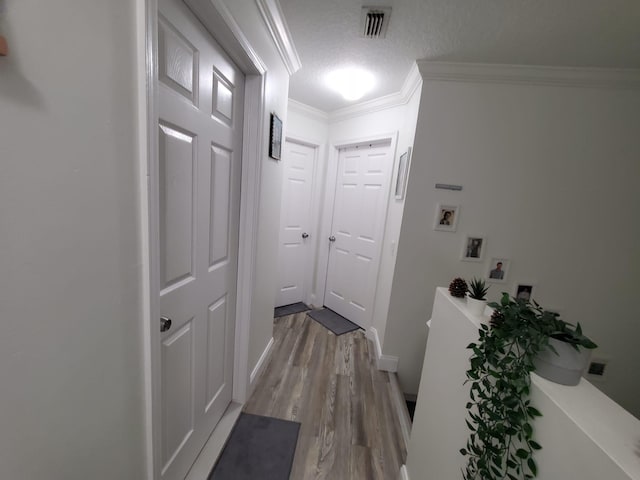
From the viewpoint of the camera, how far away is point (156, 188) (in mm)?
697

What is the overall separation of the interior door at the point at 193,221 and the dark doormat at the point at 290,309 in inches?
58.8

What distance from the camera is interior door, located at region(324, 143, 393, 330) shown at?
8.43 feet

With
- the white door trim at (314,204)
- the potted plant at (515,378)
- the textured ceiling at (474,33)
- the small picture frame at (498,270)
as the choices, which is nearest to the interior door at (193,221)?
the textured ceiling at (474,33)

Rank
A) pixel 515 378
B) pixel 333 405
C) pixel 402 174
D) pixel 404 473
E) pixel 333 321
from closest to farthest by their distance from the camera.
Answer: pixel 515 378, pixel 404 473, pixel 333 405, pixel 402 174, pixel 333 321

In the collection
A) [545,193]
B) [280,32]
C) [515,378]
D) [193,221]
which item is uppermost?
[280,32]

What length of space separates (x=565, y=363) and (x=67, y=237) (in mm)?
1144

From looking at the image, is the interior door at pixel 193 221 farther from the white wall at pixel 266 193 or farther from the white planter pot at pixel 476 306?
the white planter pot at pixel 476 306

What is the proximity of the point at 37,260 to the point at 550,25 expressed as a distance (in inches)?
90.1

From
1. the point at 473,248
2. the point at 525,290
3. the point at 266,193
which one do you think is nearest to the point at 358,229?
the point at 473,248

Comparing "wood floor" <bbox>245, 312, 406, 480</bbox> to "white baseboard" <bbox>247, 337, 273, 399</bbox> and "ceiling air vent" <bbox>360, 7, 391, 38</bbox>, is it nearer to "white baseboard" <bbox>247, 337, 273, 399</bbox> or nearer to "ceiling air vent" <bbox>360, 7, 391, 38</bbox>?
"white baseboard" <bbox>247, 337, 273, 399</bbox>

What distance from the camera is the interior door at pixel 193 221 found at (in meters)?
0.86

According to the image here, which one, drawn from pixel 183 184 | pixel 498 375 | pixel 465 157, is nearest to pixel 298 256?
pixel 465 157

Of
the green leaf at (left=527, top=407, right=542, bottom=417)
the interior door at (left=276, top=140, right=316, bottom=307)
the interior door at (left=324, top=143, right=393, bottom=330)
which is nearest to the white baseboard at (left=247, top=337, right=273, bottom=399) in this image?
the interior door at (left=276, top=140, right=316, bottom=307)

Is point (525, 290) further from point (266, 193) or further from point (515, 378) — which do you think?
point (266, 193)
